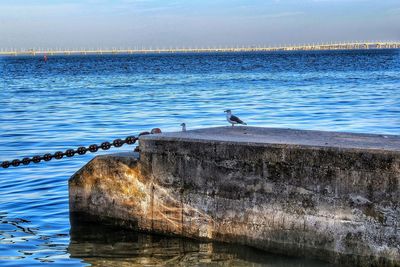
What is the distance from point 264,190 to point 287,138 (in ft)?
2.39

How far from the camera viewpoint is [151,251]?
27.0 ft

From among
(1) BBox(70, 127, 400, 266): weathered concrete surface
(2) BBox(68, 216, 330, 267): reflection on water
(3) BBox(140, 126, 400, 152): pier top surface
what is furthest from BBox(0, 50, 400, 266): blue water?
(3) BBox(140, 126, 400, 152): pier top surface

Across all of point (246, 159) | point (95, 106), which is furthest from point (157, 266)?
point (95, 106)

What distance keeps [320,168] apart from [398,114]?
17.8 m

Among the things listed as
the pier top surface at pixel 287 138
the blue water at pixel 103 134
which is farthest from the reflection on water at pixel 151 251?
the pier top surface at pixel 287 138

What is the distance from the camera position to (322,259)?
7.14 m

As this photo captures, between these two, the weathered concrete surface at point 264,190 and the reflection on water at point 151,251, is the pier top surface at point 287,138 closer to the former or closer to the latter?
the weathered concrete surface at point 264,190

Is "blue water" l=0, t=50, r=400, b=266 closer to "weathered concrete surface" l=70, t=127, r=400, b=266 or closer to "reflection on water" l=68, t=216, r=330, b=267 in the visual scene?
"reflection on water" l=68, t=216, r=330, b=267

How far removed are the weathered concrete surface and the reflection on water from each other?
106 millimetres

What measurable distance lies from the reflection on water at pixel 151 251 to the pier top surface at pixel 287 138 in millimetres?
1115

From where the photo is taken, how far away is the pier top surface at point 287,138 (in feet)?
23.9

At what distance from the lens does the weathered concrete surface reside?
22.2ft

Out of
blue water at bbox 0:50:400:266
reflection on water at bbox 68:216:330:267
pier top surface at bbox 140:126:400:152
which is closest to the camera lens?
pier top surface at bbox 140:126:400:152

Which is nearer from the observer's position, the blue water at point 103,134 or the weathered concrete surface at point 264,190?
the weathered concrete surface at point 264,190
